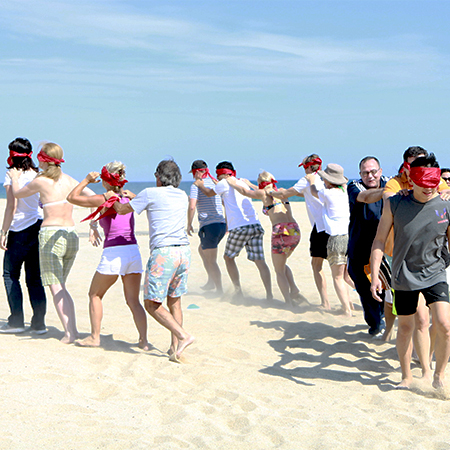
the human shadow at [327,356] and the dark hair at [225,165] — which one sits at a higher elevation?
the dark hair at [225,165]

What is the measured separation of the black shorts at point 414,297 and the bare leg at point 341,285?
2.43 meters

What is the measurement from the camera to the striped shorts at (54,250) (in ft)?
17.5

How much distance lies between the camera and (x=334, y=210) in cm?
664

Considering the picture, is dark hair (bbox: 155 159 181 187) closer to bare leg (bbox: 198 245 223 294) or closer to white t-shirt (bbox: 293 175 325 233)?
white t-shirt (bbox: 293 175 325 233)

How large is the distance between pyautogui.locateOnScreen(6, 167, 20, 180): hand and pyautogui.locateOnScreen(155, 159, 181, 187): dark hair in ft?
5.45

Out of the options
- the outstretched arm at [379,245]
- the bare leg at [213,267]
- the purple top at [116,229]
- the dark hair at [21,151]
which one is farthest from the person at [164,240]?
the bare leg at [213,267]

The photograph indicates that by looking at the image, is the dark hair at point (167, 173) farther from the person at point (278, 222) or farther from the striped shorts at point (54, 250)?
the person at point (278, 222)

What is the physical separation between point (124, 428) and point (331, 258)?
3785 millimetres

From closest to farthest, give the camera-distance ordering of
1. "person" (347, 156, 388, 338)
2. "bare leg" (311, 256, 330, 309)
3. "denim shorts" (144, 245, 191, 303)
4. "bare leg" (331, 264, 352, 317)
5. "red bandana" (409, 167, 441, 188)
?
"red bandana" (409, 167, 441, 188)
"denim shorts" (144, 245, 191, 303)
"person" (347, 156, 388, 338)
"bare leg" (331, 264, 352, 317)
"bare leg" (311, 256, 330, 309)

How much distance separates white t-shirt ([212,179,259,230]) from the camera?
7.52 metres

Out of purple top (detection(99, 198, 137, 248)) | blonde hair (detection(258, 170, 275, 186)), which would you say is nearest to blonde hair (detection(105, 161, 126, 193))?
purple top (detection(99, 198, 137, 248))

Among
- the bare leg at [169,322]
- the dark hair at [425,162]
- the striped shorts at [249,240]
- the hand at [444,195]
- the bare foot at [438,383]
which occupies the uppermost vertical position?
the dark hair at [425,162]

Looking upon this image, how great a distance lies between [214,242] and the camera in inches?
321

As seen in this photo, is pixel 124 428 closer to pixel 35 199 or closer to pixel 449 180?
pixel 35 199
